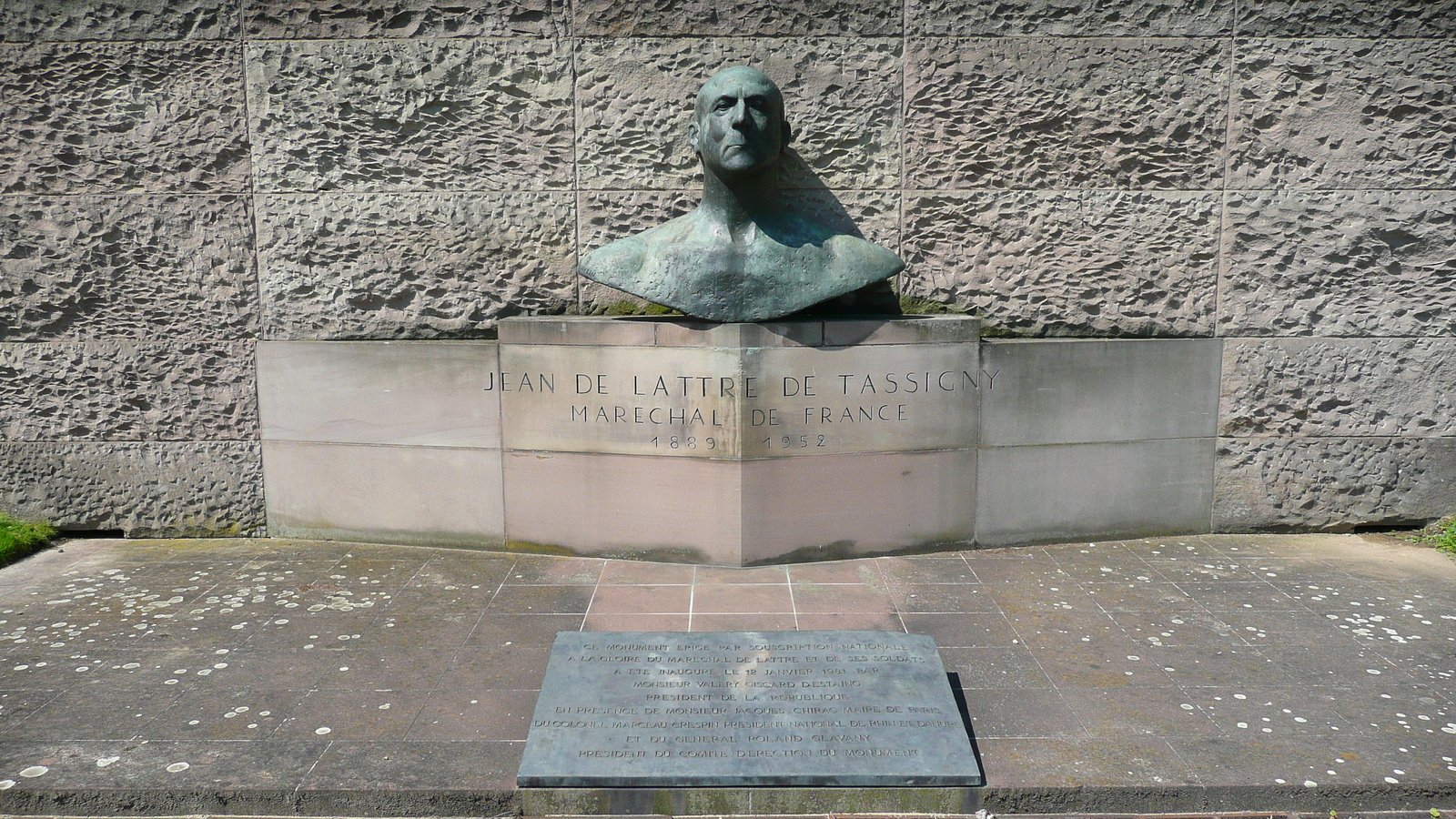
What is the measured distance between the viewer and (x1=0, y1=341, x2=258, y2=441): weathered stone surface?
5539 mm

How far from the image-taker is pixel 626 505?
513 cm

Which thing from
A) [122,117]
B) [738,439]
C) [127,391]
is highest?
[122,117]

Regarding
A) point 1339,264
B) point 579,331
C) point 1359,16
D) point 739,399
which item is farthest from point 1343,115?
point 579,331

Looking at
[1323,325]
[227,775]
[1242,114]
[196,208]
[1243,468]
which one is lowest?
[227,775]

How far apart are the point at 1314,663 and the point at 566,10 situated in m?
4.72

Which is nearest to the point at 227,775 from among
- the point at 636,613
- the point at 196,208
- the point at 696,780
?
the point at 696,780

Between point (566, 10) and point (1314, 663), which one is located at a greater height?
point (566, 10)

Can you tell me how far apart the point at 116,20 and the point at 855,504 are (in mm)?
4849

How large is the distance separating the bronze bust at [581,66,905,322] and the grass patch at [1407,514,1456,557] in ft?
11.2

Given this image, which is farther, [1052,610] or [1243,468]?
[1243,468]

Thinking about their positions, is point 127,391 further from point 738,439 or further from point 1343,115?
point 1343,115

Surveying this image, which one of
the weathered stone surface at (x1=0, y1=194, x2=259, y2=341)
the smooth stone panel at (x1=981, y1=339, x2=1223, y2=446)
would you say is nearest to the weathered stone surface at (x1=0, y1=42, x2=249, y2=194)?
the weathered stone surface at (x1=0, y1=194, x2=259, y2=341)

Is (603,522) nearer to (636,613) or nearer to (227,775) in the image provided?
(636,613)

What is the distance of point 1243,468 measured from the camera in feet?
18.3
